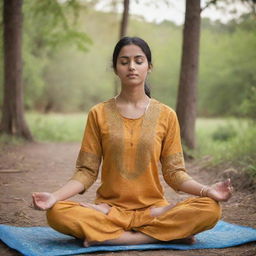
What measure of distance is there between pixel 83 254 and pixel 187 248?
2.67 feet

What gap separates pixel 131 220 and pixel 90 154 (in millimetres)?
635

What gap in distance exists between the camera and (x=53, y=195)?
3.43 meters

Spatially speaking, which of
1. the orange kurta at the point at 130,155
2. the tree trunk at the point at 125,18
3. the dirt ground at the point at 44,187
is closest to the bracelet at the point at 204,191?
the orange kurta at the point at 130,155

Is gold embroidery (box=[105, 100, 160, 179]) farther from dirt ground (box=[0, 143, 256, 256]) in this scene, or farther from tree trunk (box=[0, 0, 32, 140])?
tree trunk (box=[0, 0, 32, 140])

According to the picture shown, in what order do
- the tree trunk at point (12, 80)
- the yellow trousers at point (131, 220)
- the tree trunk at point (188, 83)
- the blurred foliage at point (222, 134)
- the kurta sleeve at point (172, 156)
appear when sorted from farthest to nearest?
the blurred foliage at point (222, 134) < the tree trunk at point (12, 80) < the tree trunk at point (188, 83) < the kurta sleeve at point (172, 156) < the yellow trousers at point (131, 220)

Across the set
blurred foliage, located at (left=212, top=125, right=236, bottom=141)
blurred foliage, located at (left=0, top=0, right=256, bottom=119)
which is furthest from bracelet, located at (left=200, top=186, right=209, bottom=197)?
blurred foliage, located at (left=212, top=125, right=236, bottom=141)

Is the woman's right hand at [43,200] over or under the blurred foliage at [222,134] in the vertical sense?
over

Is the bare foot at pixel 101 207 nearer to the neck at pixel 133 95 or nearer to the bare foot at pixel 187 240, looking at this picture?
the bare foot at pixel 187 240

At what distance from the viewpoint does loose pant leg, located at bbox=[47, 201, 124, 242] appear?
136 inches

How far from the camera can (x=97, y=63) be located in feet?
121

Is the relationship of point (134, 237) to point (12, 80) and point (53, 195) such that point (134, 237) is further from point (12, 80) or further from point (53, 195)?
point (12, 80)

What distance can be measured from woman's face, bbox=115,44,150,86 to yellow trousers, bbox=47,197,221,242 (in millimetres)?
1064

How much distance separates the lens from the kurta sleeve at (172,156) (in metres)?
3.79

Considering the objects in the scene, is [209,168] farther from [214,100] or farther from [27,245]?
[214,100]
